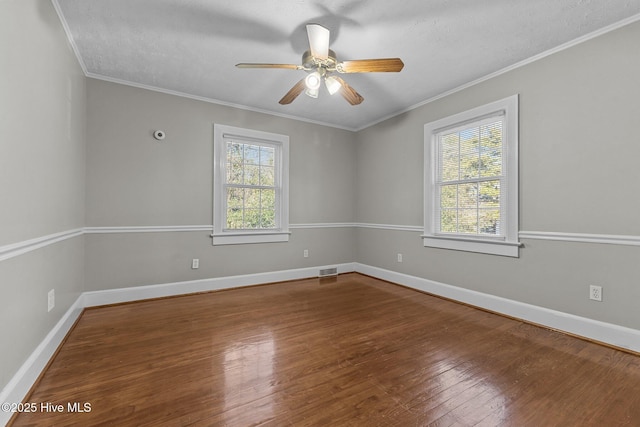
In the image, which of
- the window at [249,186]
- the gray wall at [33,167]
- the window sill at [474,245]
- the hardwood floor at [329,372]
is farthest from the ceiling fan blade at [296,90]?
the window sill at [474,245]

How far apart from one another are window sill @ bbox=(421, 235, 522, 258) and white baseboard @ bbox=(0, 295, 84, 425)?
3726mm

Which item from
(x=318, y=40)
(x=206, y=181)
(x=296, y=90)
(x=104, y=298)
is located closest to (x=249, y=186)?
(x=206, y=181)

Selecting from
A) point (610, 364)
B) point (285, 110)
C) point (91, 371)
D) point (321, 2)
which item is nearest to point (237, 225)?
point (285, 110)

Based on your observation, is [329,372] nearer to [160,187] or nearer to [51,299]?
[51,299]

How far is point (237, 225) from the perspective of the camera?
12.9ft

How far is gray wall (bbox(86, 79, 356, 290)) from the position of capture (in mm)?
3082

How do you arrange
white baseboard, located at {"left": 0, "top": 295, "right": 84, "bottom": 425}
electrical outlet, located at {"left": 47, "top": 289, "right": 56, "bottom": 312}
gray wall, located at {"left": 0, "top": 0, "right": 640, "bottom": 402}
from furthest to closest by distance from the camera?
electrical outlet, located at {"left": 47, "top": 289, "right": 56, "bottom": 312} < gray wall, located at {"left": 0, "top": 0, "right": 640, "bottom": 402} < white baseboard, located at {"left": 0, "top": 295, "right": 84, "bottom": 425}

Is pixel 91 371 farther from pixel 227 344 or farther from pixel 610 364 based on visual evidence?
pixel 610 364

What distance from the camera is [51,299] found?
6.72 ft

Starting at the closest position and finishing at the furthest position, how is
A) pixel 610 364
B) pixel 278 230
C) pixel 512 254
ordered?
pixel 610 364, pixel 512 254, pixel 278 230

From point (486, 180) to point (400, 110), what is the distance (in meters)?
1.63

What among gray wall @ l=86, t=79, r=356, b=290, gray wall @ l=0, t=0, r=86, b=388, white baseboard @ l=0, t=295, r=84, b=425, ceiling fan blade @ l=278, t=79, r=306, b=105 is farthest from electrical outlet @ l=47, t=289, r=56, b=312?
ceiling fan blade @ l=278, t=79, r=306, b=105

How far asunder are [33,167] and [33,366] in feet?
3.89

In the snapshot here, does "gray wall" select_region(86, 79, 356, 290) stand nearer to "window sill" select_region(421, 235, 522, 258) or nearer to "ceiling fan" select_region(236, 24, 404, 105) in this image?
"ceiling fan" select_region(236, 24, 404, 105)
